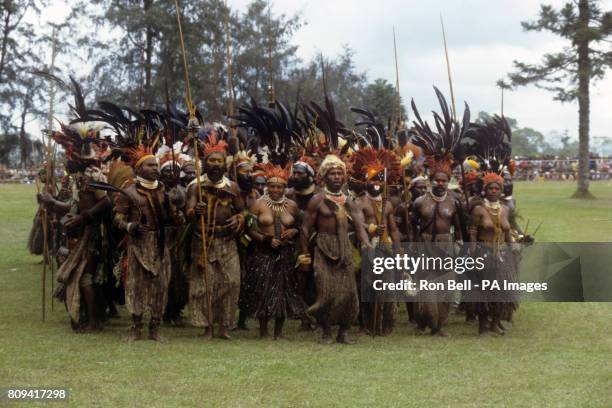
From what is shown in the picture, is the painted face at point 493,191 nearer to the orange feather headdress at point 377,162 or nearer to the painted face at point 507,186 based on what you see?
the orange feather headdress at point 377,162

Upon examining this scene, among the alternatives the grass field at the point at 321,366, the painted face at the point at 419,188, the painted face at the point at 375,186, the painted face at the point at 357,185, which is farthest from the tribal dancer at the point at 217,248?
the painted face at the point at 419,188

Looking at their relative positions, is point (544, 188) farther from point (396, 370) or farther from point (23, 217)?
point (396, 370)

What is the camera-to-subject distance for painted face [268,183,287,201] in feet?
25.3

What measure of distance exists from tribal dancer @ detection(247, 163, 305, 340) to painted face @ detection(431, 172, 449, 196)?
4.71 ft

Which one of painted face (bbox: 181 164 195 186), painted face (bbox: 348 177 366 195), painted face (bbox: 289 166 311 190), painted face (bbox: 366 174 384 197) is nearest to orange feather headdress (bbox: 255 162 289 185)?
painted face (bbox: 289 166 311 190)

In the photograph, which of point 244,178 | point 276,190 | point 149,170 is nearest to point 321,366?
point 276,190

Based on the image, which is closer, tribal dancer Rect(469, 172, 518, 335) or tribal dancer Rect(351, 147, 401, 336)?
tribal dancer Rect(351, 147, 401, 336)

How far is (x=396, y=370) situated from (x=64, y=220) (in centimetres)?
367

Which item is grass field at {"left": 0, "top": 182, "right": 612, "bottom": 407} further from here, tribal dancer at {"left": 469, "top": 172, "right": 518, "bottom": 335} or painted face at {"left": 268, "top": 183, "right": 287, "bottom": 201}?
painted face at {"left": 268, "top": 183, "right": 287, "bottom": 201}

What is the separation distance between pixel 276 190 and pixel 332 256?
0.89 metres

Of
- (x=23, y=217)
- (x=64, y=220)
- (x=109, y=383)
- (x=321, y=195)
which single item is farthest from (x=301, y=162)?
(x=23, y=217)

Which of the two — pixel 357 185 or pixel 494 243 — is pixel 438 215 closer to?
pixel 494 243

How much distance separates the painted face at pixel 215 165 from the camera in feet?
24.5

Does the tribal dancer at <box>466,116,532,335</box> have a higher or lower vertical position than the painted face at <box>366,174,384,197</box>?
lower
